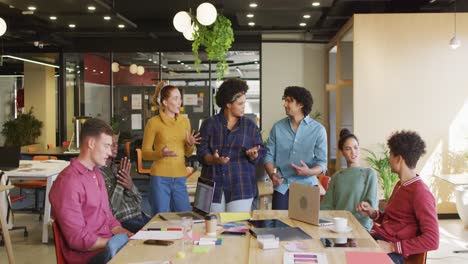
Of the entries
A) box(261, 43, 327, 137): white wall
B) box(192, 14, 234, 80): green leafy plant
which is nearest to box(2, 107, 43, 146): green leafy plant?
box(261, 43, 327, 137): white wall

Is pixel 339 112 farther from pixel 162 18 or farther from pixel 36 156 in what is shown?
pixel 36 156

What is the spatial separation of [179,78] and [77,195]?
9.65 meters

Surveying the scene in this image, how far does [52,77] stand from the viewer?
597 inches

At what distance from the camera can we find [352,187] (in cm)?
376

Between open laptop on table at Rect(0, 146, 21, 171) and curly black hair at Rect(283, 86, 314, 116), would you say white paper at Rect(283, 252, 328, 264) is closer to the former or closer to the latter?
curly black hair at Rect(283, 86, 314, 116)

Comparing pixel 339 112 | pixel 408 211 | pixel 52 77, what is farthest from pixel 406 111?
pixel 52 77

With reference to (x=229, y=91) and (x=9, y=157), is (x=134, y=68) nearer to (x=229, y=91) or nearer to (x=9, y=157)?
(x=9, y=157)

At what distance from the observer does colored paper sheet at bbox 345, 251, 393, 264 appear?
249cm

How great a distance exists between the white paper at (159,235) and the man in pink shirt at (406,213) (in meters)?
1.25

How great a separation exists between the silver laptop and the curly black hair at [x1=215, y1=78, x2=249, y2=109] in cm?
88

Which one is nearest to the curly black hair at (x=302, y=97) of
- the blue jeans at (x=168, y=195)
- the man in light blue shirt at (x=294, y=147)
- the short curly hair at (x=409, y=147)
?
the man in light blue shirt at (x=294, y=147)

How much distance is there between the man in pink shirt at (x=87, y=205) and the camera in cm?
294

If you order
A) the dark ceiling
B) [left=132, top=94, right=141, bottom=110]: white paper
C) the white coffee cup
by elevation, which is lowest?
the white coffee cup

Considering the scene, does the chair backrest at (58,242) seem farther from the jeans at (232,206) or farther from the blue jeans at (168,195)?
the blue jeans at (168,195)
